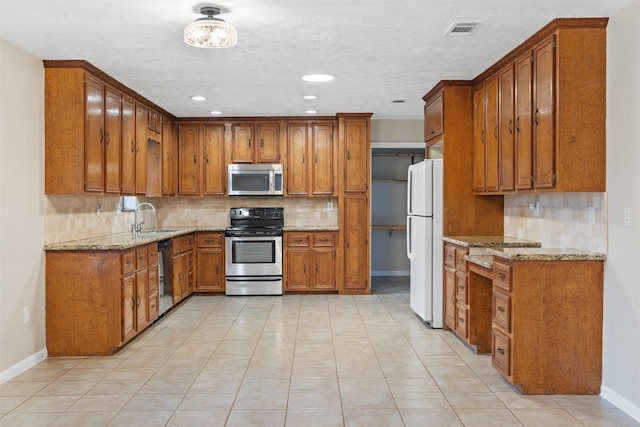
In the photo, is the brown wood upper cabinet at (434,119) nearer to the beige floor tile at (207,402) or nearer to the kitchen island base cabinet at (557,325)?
the kitchen island base cabinet at (557,325)

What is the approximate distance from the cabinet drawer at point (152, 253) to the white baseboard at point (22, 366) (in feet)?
4.03

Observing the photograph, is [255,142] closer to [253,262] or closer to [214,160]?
[214,160]

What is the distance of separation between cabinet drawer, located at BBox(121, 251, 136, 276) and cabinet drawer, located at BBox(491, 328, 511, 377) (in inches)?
116

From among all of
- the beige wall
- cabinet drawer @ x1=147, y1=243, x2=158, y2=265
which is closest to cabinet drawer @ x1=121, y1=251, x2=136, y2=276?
cabinet drawer @ x1=147, y1=243, x2=158, y2=265

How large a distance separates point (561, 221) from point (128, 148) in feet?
13.2

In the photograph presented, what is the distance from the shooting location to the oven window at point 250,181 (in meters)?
7.25

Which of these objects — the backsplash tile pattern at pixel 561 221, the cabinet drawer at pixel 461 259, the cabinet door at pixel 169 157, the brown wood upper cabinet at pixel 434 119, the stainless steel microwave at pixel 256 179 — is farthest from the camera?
the stainless steel microwave at pixel 256 179

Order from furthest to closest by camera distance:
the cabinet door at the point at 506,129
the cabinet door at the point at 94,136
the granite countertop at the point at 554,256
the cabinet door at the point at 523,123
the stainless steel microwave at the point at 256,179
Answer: the stainless steel microwave at the point at 256,179, the cabinet door at the point at 94,136, the cabinet door at the point at 506,129, the cabinet door at the point at 523,123, the granite countertop at the point at 554,256

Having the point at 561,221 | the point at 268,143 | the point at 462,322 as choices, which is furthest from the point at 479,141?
the point at 268,143

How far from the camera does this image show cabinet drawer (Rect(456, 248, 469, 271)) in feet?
14.8

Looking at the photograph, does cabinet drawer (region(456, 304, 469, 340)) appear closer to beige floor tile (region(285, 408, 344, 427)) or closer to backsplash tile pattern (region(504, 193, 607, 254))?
backsplash tile pattern (region(504, 193, 607, 254))

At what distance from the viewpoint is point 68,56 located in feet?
13.7

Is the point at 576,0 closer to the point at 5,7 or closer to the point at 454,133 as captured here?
the point at 454,133

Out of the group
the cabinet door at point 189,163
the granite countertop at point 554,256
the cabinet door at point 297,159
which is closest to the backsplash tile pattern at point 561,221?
the granite countertop at point 554,256
